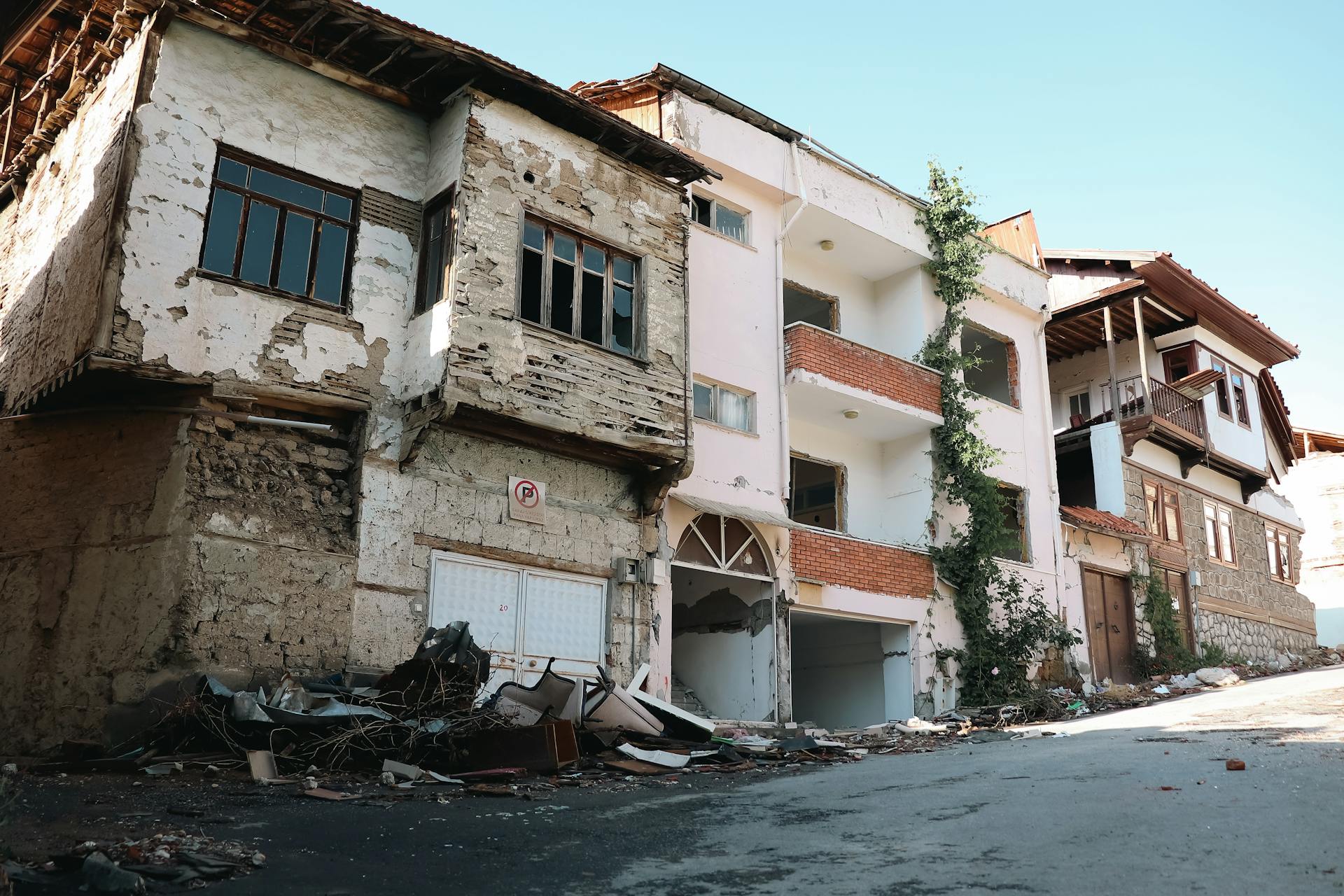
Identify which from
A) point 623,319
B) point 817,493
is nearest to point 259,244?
point 623,319

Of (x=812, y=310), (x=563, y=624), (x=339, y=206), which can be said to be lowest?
(x=563, y=624)

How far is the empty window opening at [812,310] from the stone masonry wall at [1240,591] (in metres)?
7.89

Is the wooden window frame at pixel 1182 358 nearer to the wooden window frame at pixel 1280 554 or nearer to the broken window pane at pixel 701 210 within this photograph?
Answer: the wooden window frame at pixel 1280 554

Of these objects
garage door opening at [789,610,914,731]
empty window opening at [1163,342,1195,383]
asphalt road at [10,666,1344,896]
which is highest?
empty window opening at [1163,342,1195,383]

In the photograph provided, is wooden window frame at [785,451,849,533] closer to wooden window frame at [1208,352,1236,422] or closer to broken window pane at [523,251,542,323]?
broken window pane at [523,251,542,323]

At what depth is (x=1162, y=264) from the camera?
901 inches

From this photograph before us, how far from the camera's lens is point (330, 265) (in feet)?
38.5

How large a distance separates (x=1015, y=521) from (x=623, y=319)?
34.3ft

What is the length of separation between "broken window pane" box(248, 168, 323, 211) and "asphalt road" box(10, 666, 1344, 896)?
6.29 m

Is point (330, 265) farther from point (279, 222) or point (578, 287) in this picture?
point (578, 287)

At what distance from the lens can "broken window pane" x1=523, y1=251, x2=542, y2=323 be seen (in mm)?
12438

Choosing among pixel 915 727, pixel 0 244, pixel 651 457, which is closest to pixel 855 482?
pixel 915 727

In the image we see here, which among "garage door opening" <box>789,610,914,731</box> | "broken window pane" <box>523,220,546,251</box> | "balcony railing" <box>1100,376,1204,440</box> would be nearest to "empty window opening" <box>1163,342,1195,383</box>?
"balcony railing" <box>1100,376,1204,440</box>

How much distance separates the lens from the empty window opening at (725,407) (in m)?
15.4
